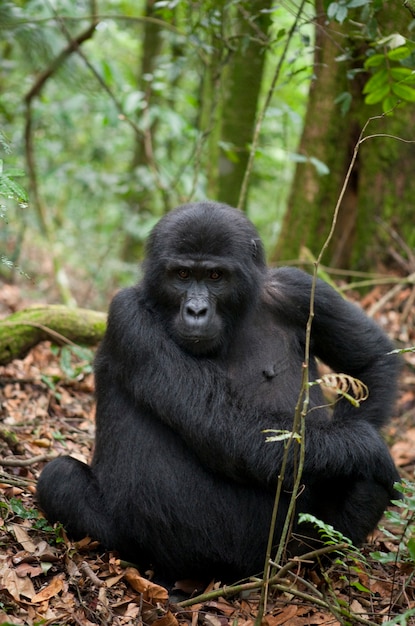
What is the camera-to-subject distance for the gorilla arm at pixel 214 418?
4184 mm

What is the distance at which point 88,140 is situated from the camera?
1489 cm

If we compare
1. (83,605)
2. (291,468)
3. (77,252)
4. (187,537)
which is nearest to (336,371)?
(291,468)

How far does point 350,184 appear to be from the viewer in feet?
27.9

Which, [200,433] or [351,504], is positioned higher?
[200,433]

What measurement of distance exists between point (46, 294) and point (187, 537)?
24.4 feet

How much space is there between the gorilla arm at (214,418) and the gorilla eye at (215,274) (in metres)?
0.44

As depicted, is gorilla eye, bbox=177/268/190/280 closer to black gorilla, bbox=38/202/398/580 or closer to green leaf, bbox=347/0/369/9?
black gorilla, bbox=38/202/398/580

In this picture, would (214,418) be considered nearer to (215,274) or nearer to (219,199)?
(215,274)

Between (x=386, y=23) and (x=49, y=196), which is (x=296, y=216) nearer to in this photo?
(x=386, y=23)

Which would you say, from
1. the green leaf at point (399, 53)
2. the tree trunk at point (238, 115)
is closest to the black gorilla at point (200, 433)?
the green leaf at point (399, 53)

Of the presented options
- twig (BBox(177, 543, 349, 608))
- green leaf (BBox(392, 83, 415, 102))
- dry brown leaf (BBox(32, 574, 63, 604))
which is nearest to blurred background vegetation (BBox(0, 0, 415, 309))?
green leaf (BBox(392, 83, 415, 102))

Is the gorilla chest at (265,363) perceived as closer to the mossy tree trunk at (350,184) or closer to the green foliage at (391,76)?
the green foliage at (391,76)

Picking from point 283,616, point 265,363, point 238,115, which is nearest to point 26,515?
point 283,616

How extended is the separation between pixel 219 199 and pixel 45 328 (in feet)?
12.3
